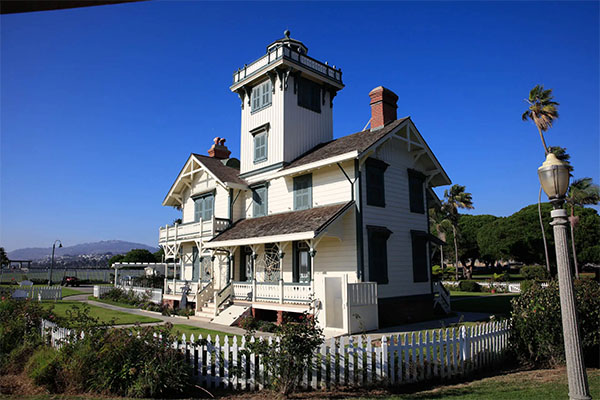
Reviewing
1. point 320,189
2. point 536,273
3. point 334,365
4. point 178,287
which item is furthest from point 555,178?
point 536,273

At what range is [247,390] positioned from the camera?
7.75m

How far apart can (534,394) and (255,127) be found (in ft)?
61.2

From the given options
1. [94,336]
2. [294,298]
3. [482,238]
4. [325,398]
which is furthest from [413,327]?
[482,238]

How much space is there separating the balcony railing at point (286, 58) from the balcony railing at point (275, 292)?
11682 millimetres

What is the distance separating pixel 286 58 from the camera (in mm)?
21078

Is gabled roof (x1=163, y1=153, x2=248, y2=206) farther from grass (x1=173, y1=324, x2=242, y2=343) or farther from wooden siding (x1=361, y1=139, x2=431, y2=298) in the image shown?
wooden siding (x1=361, y1=139, x2=431, y2=298)

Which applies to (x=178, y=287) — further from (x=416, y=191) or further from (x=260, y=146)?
(x=416, y=191)

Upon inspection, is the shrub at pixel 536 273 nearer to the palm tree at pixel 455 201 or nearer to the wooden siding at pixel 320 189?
the palm tree at pixel 455 201

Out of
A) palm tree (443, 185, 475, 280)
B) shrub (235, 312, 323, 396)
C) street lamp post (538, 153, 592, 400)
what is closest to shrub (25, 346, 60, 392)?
shrub (235, 312, 323, 396)

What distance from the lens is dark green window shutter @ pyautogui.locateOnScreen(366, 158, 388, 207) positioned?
17062mm

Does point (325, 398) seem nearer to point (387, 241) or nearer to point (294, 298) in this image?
point (294, 298)

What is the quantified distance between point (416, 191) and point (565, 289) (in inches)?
593

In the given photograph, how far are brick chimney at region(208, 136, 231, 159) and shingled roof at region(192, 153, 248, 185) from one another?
1.18 m

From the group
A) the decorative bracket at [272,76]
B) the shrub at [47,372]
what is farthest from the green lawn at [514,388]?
the decorative bracket at [272,76]
